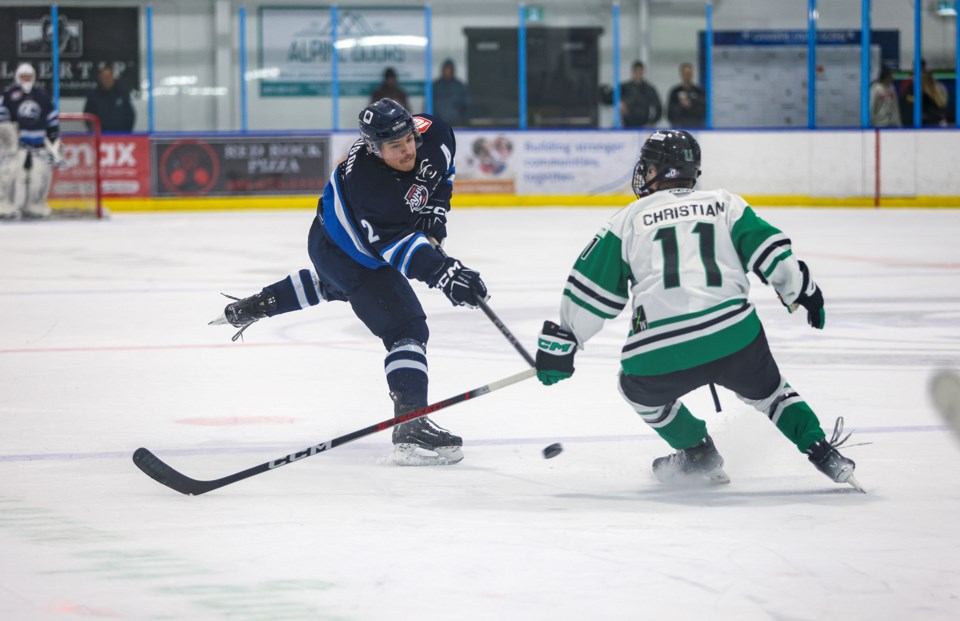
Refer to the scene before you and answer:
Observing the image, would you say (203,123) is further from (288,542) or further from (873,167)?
(288,542)

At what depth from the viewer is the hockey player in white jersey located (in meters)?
3.03

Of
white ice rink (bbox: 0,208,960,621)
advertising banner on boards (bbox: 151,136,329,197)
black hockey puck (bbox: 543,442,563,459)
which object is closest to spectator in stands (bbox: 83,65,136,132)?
advertising banner on boards (bbox: 151,136,329,197)

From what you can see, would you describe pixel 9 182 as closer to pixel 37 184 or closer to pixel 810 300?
pixel 37 184

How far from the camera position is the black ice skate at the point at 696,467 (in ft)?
10.5

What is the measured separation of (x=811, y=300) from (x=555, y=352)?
56 centimetres

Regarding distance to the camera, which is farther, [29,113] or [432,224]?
[29,113]

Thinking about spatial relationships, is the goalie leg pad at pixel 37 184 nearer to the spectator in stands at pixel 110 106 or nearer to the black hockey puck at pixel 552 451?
the spectator in stands at pixel 110 106

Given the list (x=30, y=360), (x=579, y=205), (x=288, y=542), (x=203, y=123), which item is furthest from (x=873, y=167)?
(x=288, y=542)

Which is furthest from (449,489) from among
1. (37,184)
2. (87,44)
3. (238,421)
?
(87,44)

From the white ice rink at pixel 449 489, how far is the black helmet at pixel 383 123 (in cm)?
80

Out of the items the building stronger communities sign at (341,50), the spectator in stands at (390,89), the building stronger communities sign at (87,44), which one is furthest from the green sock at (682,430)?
the building stronger communities sign at (87,44)

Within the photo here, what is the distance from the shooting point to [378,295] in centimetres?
373

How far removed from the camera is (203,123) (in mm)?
17188

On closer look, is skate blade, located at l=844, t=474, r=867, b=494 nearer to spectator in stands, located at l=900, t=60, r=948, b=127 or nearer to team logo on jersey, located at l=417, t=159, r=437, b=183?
team logo on jersey, located at l=417, t=159, r=437, b=183
